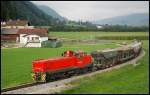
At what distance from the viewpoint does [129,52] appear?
56.2 m

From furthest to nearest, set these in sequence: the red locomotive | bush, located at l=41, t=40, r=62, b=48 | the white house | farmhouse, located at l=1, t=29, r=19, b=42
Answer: farmhouse, located at l=1, t=29, r=19, b=42
the white house
bush, located at l=41, t=40, r=62, b=48
the red locomotive

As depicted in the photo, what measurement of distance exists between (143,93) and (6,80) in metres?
17.4

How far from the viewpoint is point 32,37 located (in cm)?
9656

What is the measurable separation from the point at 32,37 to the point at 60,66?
63544mm

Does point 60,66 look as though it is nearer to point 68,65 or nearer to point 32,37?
point 68,65

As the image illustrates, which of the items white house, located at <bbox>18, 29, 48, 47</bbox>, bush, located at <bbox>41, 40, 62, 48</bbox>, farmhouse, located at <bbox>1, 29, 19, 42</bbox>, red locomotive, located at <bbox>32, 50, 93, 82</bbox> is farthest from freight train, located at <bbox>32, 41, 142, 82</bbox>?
farmhouse, located at <bbox>1, 29, 19, 42</bbox>

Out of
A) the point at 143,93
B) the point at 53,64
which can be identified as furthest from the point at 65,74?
the point at 143,93

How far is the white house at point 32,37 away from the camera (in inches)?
3493

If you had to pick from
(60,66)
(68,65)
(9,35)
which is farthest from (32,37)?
(60,66)

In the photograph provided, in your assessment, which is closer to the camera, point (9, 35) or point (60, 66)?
point (60, 66)

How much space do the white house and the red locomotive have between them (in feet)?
168

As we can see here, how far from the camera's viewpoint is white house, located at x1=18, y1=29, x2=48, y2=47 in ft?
291

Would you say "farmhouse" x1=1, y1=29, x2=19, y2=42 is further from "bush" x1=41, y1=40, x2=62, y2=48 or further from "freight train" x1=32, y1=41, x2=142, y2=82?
"freight train" x1=32, y1=41, x2=142, y2=82

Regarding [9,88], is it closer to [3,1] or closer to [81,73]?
[81,73]
